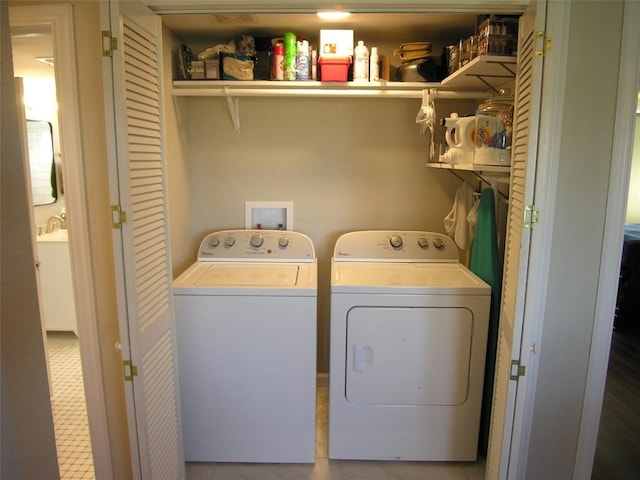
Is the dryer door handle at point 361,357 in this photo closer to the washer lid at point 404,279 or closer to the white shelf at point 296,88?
the washer lid at point 404,279

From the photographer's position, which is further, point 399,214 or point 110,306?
point 399,214

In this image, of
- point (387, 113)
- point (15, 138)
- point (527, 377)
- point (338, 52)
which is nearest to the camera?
point (15, 138)

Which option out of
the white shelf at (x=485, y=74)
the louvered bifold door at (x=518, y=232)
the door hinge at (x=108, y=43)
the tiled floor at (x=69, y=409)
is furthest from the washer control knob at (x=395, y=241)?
the tiled floor at (x=69, y=409)

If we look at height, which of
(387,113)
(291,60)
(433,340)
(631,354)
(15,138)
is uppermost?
(291,60)

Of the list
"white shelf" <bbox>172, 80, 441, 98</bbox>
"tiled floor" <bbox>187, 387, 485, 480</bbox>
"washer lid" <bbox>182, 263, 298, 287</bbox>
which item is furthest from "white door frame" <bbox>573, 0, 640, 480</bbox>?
"washer lid" <bbox>182, 263, 298, 287</bbox>

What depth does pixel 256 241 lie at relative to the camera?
254 centimetres

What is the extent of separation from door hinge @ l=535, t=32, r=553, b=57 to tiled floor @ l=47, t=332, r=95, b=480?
2582 millimetres

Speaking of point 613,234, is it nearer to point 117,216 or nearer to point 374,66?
point 374,66

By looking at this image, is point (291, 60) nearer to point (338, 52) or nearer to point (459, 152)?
point (338, 52)

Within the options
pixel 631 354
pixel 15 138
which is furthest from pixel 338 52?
pixel 631 354

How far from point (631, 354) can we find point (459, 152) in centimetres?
144

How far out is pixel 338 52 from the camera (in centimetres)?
227

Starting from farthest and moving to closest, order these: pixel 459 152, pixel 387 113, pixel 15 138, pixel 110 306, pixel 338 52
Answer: pixel 387 113, pixel 338 52, pixel 459 152, pixel 110 306, pixel 15 138

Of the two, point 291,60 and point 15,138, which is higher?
point 291,60
